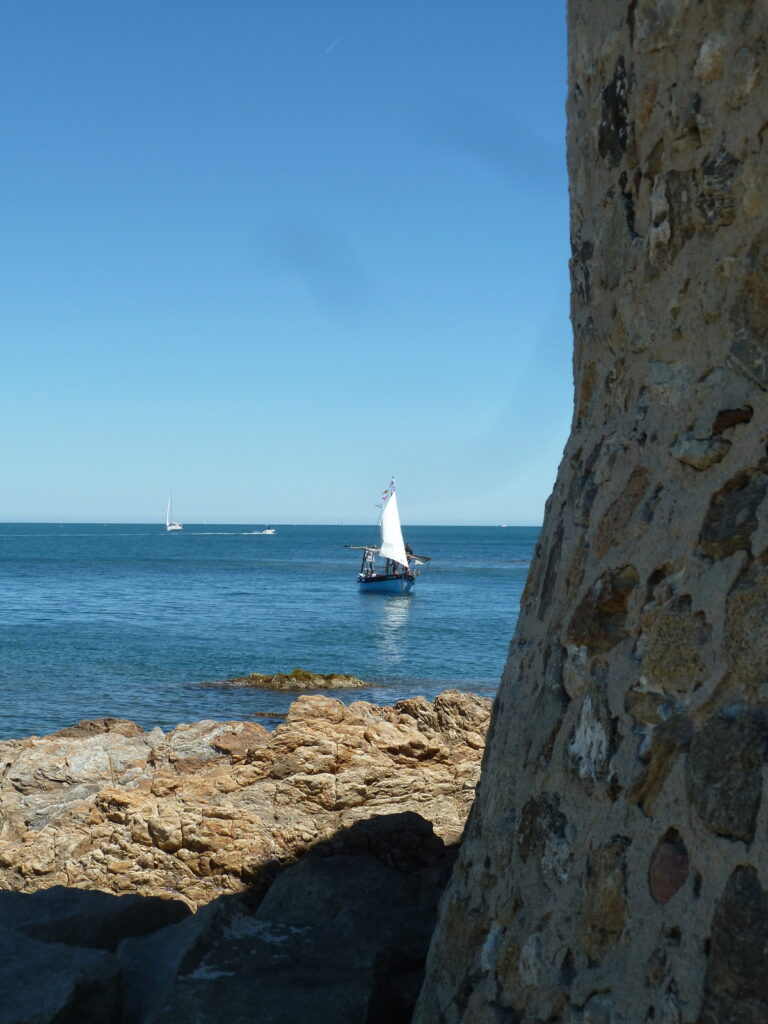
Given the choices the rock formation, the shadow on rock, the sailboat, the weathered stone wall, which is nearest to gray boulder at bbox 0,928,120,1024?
the shadow on rock

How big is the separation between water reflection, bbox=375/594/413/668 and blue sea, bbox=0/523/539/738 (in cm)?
10

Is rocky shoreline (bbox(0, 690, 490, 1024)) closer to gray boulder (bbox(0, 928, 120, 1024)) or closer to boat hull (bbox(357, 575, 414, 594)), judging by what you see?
gray boulder (bbox(0, 928, 120, 1024))

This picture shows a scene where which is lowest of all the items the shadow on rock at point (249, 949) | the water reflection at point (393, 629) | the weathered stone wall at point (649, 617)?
the water reflection at point (393, 629)

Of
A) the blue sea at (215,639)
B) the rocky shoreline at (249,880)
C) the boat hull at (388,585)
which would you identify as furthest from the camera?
the boat hull at (388,585)

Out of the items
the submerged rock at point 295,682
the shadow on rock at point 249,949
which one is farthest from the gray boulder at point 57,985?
the submerged rock at point 295,682

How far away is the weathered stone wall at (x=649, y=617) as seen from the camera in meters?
2.11

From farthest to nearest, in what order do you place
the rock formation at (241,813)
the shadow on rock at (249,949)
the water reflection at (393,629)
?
1. the water reflection at (393,629)
2. the rock formation at (241,813)
3. the shadow on rock at (249,949)

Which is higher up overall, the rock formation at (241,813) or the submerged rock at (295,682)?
the rock formation at (241,813)

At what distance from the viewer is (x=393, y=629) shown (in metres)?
37.6

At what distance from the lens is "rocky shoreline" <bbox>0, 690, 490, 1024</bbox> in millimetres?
3379

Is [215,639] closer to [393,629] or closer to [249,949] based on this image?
[393,629]

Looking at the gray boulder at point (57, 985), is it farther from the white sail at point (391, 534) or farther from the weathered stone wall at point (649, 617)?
the white sail at point (391, 534)

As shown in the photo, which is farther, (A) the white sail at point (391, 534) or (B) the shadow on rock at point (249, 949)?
(A) the white sail at point (391, 534)

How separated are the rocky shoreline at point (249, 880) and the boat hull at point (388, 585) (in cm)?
4668
